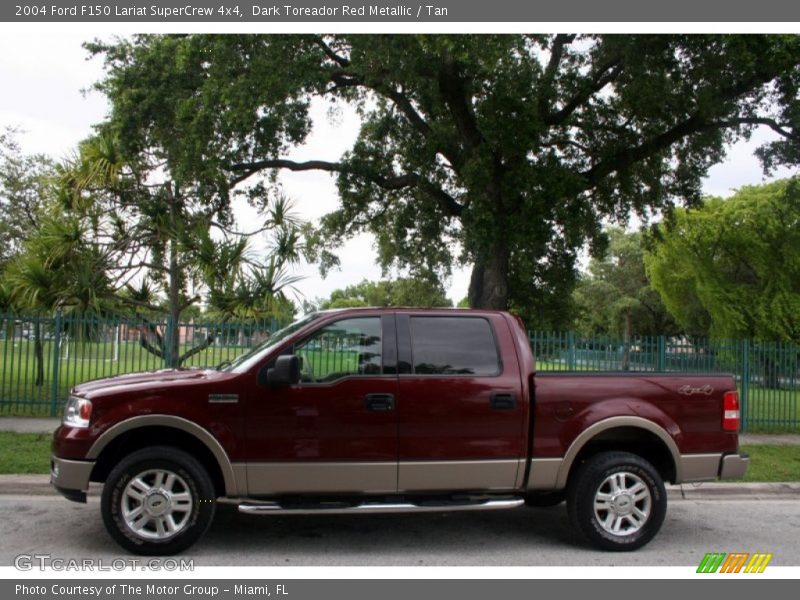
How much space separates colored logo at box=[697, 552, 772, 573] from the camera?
5.75 m

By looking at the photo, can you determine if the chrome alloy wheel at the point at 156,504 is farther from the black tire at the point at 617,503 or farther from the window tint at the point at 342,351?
the black tire at the point at 617,503

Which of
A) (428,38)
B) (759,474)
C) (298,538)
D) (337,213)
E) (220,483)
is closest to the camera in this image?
(220,483)

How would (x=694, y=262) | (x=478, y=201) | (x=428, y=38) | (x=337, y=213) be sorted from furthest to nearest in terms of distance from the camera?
(x=694, y=262) < (x=337, y=213) < (x=478, y=201) < (x=428, y=38)

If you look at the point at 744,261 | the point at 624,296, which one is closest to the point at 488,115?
the point at 744,261

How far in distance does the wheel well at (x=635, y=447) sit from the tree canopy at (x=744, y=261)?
29.1 meters

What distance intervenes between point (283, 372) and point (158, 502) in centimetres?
138

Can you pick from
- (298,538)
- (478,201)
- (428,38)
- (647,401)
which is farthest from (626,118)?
(298,538)

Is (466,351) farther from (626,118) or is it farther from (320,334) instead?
(626,118)

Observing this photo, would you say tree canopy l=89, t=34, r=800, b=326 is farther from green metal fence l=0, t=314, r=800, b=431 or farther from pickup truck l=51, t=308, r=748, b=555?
pickup truck l=51, t=308, r=748, b=555

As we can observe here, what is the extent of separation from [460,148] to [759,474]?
10300mm

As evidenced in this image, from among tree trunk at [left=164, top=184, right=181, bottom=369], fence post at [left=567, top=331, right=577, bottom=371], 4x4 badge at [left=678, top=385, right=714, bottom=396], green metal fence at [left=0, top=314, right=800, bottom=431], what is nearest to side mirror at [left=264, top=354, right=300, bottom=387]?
4x4 badge at [left=678, top=385, right=714, bottom=396]

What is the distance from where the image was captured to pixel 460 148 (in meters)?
17.3

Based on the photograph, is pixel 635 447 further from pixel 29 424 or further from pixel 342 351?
pixel 29 424

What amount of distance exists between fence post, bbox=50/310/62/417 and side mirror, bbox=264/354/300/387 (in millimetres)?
7799
